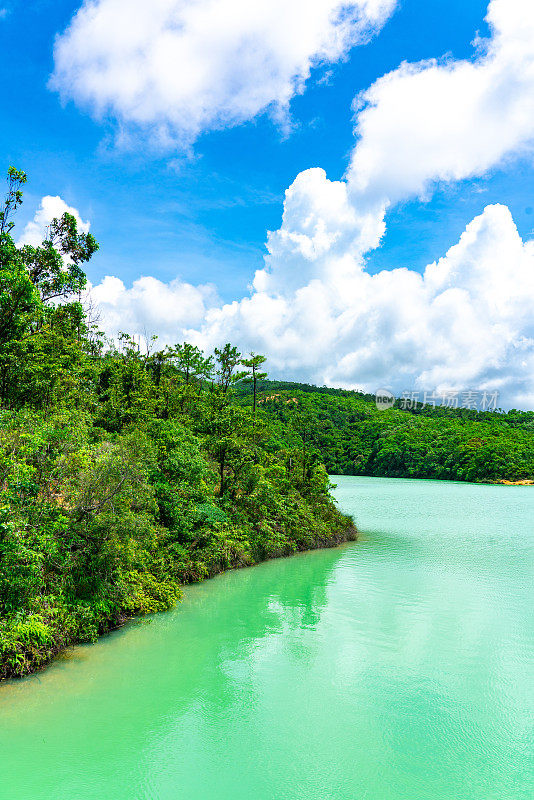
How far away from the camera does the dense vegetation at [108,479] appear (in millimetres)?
10430

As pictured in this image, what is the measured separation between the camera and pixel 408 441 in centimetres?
9575

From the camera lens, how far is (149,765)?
766 cm

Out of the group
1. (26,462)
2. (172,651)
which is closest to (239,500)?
(172,651)

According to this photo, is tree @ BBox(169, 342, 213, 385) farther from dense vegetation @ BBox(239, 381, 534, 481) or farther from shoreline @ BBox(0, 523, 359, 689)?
dense vegetation @ BBox(239, 381, 534, 481)

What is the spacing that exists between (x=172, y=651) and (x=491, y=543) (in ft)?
73.8

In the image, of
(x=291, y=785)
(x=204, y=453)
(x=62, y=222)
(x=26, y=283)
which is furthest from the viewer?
(x=204, y=453)

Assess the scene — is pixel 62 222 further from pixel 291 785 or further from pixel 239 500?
pixel 291 785

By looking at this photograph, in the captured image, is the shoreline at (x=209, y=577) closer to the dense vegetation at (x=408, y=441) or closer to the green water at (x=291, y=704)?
the green water at (x=291, y=704)

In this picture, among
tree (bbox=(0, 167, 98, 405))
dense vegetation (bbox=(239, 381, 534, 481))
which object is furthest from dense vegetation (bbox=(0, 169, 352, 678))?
dense vegetation (bbox=(239, 381, 534, 481))

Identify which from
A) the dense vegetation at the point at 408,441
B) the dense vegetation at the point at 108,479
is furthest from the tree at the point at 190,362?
the dense vegetation at the point at 408,441

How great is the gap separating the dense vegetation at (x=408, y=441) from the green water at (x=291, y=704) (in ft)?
186

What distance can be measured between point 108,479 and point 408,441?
89.8 meters

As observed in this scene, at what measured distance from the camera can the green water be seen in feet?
24.1

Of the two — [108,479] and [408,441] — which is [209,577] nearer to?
[108,479]
